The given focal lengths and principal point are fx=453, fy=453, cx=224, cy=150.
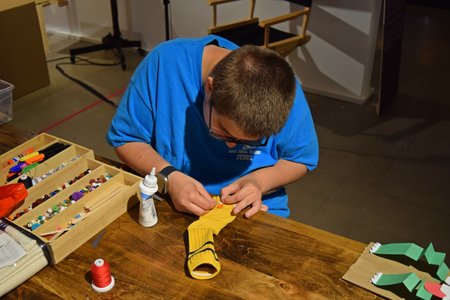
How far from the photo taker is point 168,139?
1.46 m

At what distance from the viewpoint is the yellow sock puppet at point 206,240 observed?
1.08m

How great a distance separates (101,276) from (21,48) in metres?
3.32

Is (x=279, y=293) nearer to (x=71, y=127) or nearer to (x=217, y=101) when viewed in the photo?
(x=217, y=101)

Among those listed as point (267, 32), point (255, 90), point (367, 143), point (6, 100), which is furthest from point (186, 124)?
point (367, 143)

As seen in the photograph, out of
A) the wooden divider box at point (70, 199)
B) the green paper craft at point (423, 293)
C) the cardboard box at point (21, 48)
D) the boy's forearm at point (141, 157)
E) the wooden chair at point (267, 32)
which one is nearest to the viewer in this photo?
the green paper craft at point (423, 293)

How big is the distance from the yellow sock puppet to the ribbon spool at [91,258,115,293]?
0.61ft

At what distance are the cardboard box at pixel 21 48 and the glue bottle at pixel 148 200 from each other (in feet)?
9.75

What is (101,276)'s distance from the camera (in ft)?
→ 3.35

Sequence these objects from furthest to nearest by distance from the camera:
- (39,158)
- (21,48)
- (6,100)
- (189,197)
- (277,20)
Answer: (21,48) < (277,20) < (6,100) < (39,158) < (189,197)

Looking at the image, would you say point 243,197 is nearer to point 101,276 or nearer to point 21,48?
point 101,276

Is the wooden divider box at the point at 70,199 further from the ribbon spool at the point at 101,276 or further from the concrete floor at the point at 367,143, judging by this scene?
the concrete floor at the point at 367,143

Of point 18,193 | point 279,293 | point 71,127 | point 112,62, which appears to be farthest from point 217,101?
point 112,62

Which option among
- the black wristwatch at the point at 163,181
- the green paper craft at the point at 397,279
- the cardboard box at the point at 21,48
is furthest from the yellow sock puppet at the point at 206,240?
the cardboard box at the point at 21,48

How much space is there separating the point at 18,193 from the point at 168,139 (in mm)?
471
